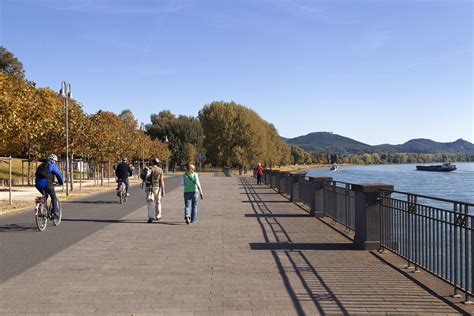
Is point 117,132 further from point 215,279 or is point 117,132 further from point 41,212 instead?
point 215,279

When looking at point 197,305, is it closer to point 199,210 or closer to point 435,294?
point 435,294

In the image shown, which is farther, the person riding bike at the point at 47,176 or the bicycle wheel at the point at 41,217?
the person riding bike at the point at 47,176

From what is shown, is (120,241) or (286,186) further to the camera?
(286,186)

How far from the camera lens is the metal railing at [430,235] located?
5.60 metres

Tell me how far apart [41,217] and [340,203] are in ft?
22.2

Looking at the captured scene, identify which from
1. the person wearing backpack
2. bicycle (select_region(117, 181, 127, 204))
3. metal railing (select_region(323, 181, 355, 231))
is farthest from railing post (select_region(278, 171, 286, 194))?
the person wearing backpack

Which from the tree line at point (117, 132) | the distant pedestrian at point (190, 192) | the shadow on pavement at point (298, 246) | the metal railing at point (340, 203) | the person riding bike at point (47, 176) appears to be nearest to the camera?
the shadow on pavement at point (298, 246)

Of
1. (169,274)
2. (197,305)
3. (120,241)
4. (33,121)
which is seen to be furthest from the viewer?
(33,121)

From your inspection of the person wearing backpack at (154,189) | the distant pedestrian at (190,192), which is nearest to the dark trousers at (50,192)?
the person wearing backpack at (154,189)

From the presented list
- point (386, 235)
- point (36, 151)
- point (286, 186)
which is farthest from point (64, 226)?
point (36, 151)

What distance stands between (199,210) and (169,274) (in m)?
9.98

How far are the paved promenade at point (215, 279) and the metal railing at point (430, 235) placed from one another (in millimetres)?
398

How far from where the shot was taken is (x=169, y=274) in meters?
6.85

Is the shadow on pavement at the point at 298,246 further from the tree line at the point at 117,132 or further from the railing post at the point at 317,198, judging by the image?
the tree line at the point at 117,132
